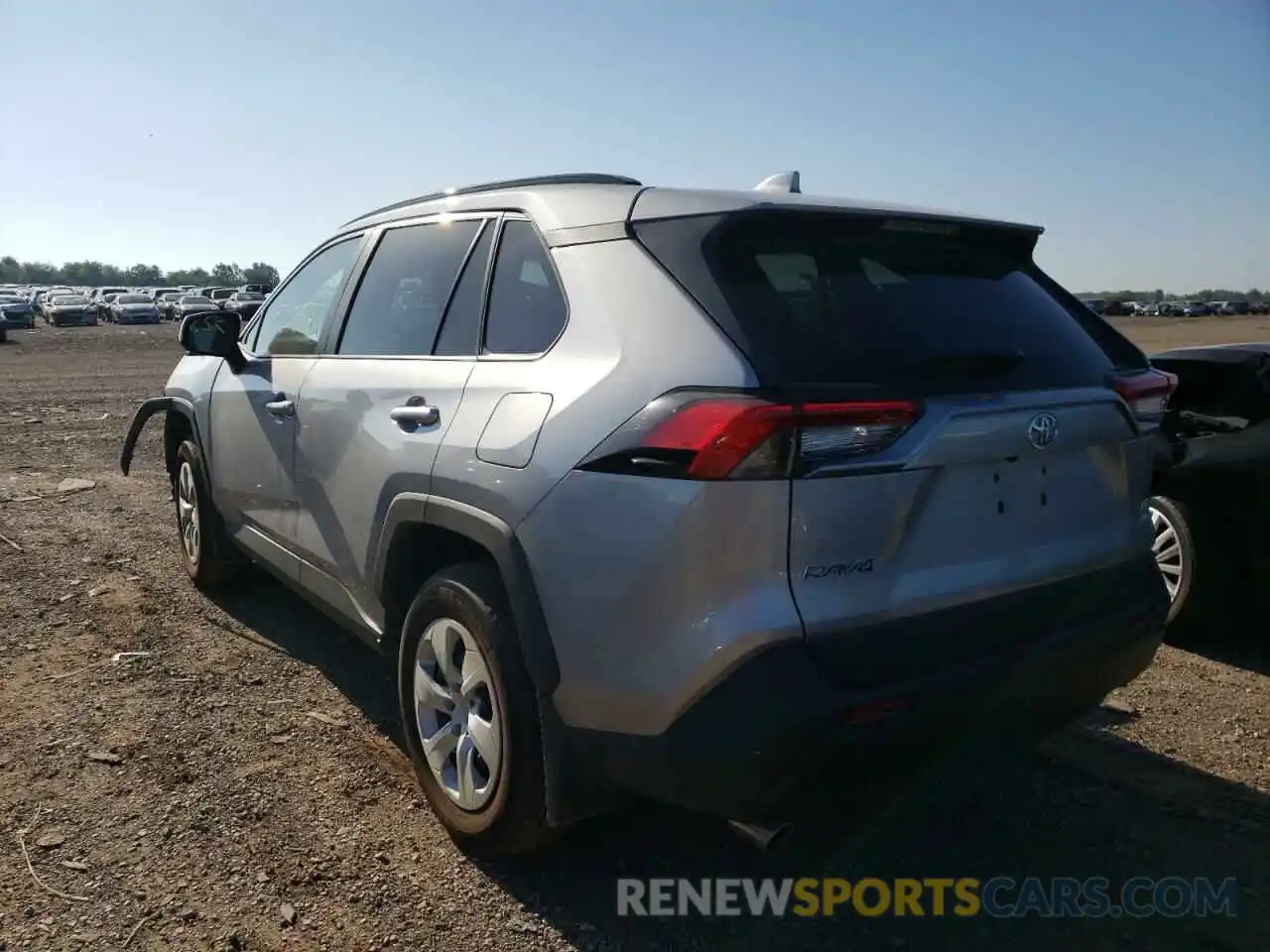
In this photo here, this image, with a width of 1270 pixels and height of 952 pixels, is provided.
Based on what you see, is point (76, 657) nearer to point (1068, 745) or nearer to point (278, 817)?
point (278, 817)

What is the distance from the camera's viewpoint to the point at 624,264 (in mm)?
2441

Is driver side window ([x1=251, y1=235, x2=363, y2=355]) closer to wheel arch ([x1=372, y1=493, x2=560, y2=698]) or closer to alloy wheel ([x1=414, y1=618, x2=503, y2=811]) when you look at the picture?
wheel arch ([x1=372, y1=493, x2=560, y2=698])

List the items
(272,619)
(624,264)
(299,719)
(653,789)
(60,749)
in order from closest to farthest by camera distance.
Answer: (653,789), (624,264), (60,749), (299,719), (272,619)

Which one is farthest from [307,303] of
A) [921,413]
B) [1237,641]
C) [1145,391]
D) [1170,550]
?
[1237,641]

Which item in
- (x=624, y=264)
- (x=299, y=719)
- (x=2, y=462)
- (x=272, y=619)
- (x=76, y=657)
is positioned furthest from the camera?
(x=2, y=462)

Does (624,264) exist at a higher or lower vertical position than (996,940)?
higher

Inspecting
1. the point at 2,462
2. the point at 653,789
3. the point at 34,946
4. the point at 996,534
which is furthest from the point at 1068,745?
the point at 2,462

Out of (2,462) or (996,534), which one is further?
(2,462)

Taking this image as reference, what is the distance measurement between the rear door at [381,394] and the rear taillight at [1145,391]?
6.01 ft

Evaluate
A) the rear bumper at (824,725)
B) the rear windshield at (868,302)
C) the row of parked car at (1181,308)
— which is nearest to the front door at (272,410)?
the rear windshield at (868,302)

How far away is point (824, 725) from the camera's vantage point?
202 cm

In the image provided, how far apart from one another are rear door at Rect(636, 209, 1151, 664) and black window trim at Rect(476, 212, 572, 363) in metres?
0.30

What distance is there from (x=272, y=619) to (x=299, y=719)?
1.23m

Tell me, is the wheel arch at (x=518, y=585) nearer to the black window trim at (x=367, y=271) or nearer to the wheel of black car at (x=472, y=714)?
the wheel of black car at (x=472, y=714)
